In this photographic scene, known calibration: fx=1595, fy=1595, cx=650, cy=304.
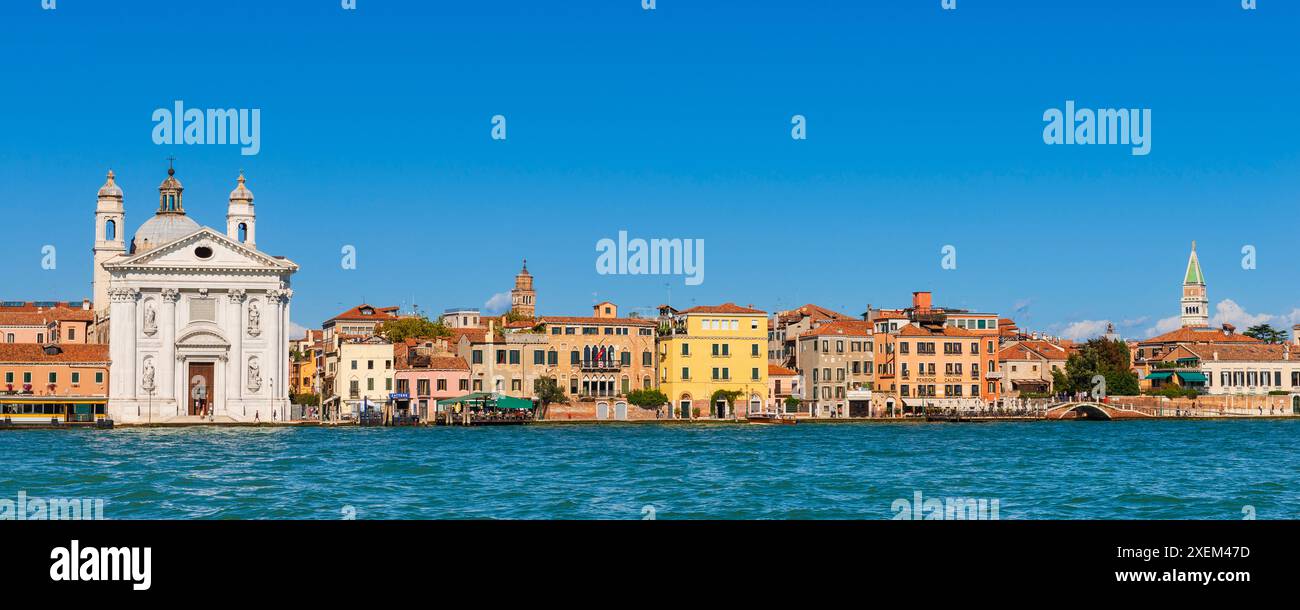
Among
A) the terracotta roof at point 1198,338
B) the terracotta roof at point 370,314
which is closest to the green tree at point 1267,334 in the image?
the terracotta roof at point 1198,338

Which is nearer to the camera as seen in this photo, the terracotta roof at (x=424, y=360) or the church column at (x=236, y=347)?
the church column at (x=236, y=347)

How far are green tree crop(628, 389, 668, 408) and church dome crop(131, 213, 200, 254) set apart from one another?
2136cm

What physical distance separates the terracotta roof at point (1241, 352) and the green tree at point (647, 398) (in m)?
30.7

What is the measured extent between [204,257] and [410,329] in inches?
729

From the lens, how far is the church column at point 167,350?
62500mm

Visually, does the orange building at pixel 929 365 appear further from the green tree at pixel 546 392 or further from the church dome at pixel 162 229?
the church dome at pixel 162 229

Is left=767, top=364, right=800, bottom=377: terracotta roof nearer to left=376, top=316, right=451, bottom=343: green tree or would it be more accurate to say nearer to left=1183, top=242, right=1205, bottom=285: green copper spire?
left=376, top=316, right=451, bottom=343: green tree

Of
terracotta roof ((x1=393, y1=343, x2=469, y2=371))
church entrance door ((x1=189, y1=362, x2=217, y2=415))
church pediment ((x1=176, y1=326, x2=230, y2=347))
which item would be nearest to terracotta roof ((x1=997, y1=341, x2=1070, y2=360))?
terracotta roof ((x1=393, y1=343, x2=469, y2=371))

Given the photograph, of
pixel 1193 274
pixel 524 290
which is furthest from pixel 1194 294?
pixel 524 290

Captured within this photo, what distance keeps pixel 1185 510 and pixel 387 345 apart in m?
49.7

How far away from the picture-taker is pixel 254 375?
209 ft

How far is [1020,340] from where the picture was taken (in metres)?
87.3

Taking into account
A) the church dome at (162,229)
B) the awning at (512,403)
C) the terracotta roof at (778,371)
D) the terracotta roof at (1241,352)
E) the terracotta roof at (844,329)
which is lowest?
the awning at (512,403)

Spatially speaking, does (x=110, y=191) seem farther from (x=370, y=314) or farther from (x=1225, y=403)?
(x=1225, y=403)
